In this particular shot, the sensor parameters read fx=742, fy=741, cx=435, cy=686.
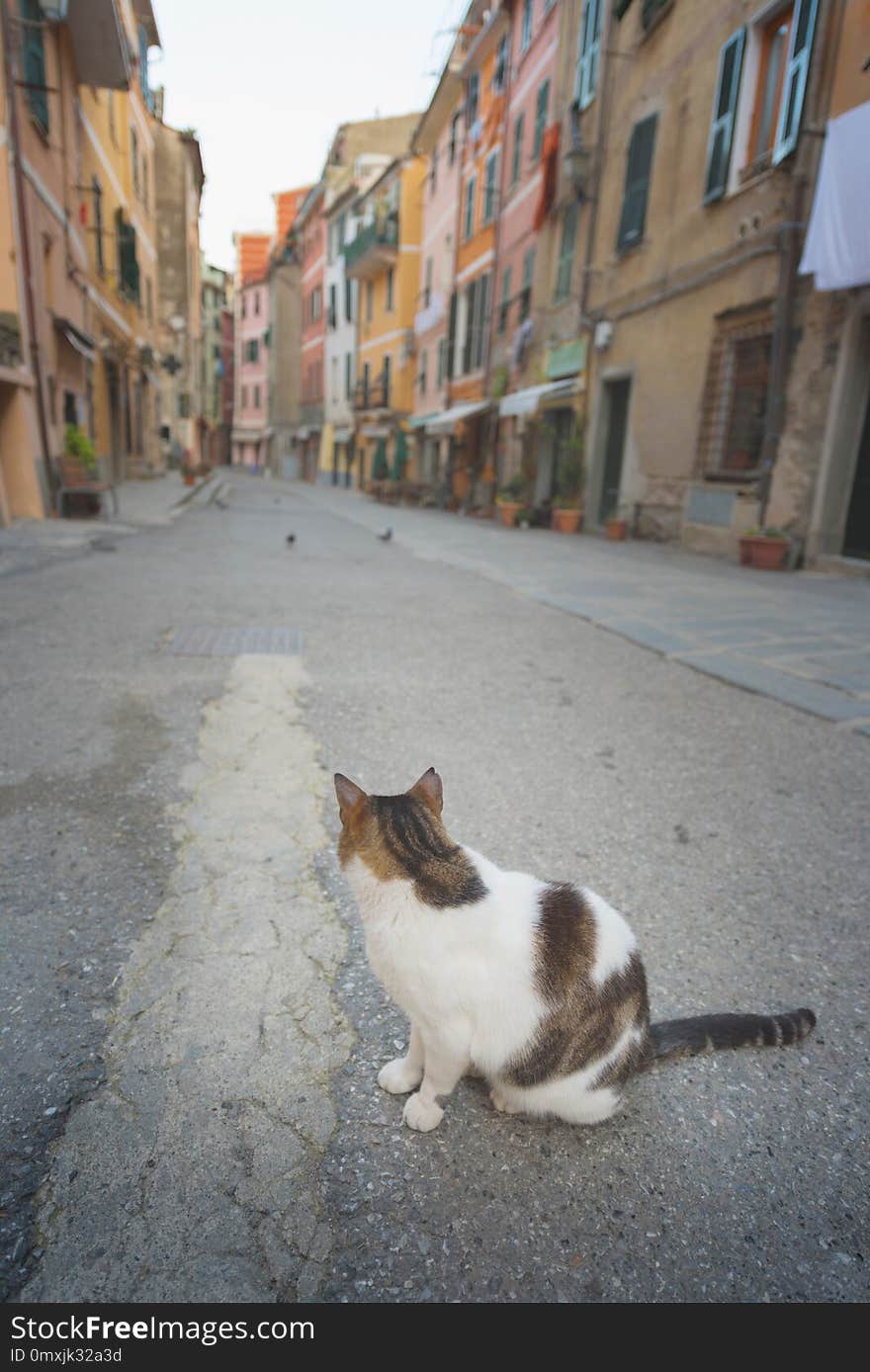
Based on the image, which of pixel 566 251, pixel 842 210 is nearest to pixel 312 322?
pixel 566 251

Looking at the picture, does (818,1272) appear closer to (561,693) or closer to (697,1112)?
(697,1112)

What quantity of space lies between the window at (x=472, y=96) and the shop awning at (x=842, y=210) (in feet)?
60.2

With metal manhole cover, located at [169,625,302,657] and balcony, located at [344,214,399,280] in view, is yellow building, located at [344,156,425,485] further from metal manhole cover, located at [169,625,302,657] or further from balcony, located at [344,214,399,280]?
metal manhole cover, located at [169,625,302,657]

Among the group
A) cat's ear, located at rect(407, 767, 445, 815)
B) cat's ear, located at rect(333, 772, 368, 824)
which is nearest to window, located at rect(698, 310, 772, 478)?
cat's ear, located at rect(407, 767, 445, 815)

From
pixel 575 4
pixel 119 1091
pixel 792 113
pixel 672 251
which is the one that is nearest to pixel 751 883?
pixel 119 1091

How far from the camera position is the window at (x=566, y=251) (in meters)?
15.6

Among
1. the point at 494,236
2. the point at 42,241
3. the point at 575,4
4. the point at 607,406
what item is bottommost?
the point at 607,406

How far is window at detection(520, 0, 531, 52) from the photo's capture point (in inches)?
710

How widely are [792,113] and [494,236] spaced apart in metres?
12.8

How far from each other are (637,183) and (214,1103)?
50.3ft

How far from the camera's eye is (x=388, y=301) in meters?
32.0

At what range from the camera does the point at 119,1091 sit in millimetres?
1456

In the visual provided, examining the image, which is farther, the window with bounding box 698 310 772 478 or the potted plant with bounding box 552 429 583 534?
the potted plant with bounding box 552 429 583 534

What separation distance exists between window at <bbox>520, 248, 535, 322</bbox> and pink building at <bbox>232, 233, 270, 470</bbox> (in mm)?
38106
